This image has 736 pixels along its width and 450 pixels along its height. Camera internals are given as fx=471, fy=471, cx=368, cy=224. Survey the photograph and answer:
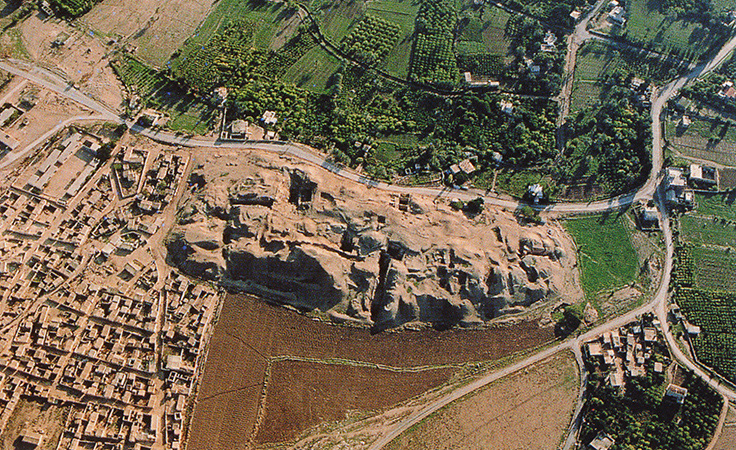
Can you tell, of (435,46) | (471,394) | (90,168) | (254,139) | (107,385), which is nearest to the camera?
(107,385)

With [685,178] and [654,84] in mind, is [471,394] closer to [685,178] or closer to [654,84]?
[685,178]

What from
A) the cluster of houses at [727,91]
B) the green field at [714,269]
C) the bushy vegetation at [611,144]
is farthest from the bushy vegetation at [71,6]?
the cluster of houses at [727,91]

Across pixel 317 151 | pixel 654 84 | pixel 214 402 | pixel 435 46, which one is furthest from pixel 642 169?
pixel 214 402

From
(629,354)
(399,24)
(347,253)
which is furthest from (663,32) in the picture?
(347,253)

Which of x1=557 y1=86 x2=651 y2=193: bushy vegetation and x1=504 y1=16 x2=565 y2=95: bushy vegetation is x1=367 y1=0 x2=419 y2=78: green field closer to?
x1=504 y1=16 x2=565 y2=95: bushy vegetation

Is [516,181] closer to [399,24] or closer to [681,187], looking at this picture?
[681,187]
